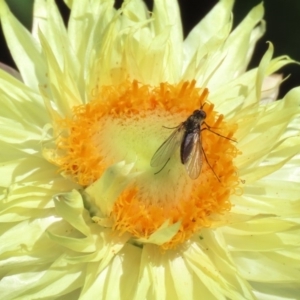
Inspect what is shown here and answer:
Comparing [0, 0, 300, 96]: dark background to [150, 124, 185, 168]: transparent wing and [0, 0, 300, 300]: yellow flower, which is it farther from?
[150, 124, 185, 168]: transparent wing

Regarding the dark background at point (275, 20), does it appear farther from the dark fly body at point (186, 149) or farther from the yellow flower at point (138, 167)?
the dark fly body at point (186, 149)

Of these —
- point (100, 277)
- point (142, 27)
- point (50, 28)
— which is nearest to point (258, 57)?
point (142, 27)

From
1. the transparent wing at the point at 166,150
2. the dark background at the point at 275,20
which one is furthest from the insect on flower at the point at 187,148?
the dark background at the point at 275,20

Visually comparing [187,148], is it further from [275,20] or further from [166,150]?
[275,20]

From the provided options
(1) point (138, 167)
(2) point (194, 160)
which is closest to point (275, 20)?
(2) point (194, 160)

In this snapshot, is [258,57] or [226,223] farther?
[258,57]

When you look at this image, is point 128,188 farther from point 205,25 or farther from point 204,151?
point 205,25

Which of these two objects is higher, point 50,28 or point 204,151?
point 50,28
